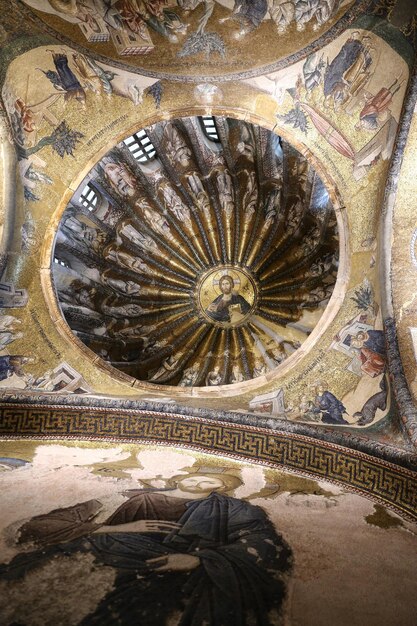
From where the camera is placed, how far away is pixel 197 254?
42.6 feet

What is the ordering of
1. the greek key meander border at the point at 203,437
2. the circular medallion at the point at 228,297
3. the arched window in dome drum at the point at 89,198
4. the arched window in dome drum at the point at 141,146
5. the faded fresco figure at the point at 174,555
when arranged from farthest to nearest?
1. the circular medallion at the point at 228,297
2. the arched window in dome drum at the point at 89,198
3. the arched window in dome drum at the point at 141,146
4. the greek key meander border at the point at 203,437
5. the faded fresco figure at the point at 174,555

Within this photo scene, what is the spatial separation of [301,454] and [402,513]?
5.48ft

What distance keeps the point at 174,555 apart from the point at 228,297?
9182 mm

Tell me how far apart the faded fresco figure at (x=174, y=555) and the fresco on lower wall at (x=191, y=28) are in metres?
6.40

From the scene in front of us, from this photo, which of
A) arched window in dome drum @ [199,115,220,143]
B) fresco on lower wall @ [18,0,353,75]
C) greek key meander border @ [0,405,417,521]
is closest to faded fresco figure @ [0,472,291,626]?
greek key meander border @ [0,405,417,521]

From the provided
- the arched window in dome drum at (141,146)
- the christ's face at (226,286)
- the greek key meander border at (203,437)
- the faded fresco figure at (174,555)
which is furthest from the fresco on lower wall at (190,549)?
the christ's face at (226,286)

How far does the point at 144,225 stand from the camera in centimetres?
1230

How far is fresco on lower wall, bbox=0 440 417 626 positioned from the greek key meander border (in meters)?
0.46

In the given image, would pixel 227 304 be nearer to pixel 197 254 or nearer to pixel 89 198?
pixel 197 254

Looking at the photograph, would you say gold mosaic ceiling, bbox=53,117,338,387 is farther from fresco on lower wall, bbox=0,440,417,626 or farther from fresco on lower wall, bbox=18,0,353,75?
fresco on lower wall, bbox=0,440,417,626

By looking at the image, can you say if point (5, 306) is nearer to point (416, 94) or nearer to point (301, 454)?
point (301, 454)

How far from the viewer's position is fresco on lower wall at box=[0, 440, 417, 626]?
3383 millimetres

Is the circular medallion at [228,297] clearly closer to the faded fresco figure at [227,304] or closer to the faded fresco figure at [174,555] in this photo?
the faded fresco figure at [227,304]

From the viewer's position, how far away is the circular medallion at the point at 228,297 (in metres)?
12.9
